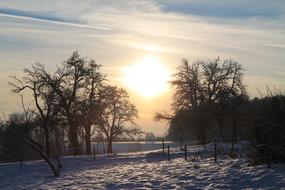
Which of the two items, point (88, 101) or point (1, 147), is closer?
point (88, 101)

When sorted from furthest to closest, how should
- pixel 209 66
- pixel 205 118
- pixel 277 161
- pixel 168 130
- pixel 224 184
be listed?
pixel 168 130, pixel 209 66, pixel 205 118, pixel 277 161, pixel 224 184

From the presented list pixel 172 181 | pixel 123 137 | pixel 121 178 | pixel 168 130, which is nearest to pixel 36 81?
pixel 123 137

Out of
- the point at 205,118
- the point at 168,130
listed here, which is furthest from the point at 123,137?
the point at 205,118

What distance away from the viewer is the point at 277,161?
18.9 meters

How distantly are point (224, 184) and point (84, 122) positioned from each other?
4451cm

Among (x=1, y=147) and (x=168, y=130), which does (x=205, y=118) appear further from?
(x=1, y=147)

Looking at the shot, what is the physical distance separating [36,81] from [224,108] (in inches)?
957

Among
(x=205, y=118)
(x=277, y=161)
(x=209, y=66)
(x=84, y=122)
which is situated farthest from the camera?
(x=209, y=66)

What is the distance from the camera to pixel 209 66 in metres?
70.3

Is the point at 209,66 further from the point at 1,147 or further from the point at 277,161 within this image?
the point at 277,161

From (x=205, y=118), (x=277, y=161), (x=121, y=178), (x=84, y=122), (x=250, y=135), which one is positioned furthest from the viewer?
(x=205, y=118)

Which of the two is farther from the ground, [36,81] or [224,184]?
[36,81]

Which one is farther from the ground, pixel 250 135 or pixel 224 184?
pixel 250 135

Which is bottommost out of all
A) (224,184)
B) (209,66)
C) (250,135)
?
(224,184)
